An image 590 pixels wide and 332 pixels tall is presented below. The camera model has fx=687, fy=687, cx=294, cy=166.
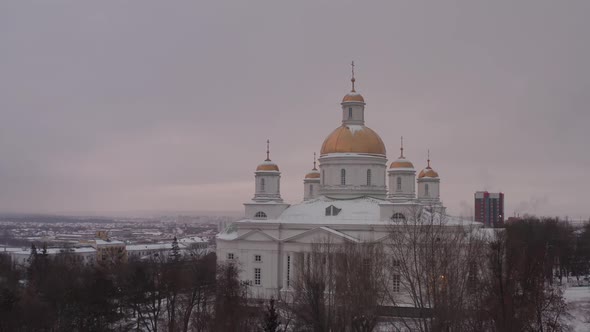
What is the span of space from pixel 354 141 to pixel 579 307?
771 inches

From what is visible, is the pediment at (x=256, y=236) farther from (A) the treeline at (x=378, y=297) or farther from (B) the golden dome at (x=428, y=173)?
(B) the golden dome at (x=428, y=173)

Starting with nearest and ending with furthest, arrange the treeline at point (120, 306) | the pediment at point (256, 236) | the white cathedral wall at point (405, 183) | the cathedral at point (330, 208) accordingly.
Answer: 1. the treeline at point (120, 306)
2. the cathedral at point (330, 208)
3. the pediment at point (256, 236)
4. the white cathedral wall at point (405, 183)

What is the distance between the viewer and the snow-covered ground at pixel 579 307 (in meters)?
36.2

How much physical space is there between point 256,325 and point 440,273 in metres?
8.25

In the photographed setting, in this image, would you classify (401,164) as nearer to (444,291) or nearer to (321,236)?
(321,236)

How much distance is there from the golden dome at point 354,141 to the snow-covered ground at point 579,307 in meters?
17.2

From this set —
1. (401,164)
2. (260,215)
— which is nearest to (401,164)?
(401,164)

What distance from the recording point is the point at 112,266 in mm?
56188

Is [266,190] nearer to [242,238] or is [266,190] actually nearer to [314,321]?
[242,238]

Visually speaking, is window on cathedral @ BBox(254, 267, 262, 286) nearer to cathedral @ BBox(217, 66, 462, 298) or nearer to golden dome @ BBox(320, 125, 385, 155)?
cathedral @ BBox(217, 66, 462, 298)

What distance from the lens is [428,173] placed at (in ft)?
199

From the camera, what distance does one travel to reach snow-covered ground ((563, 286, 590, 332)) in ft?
119

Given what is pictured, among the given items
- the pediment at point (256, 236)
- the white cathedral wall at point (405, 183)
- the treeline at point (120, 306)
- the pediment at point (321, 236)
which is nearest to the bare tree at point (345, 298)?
the treeline at point (120, 306)

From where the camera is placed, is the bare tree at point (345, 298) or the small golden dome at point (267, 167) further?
the small golden dome at point (267, 167)
